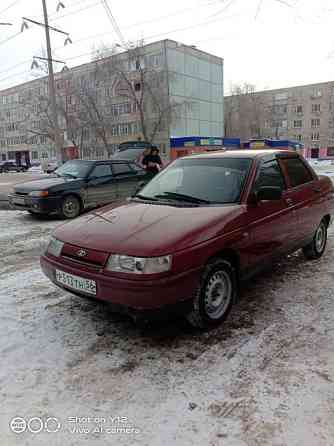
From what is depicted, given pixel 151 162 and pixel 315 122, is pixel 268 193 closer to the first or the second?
pixel 151 162

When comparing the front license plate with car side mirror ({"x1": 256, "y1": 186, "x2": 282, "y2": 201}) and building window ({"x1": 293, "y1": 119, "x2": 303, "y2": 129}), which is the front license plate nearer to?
car side mirror ({"x1": 256, "y1": 186, "x2": 282, "y2": 201})

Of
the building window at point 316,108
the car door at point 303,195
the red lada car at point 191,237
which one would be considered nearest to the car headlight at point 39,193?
the red lada car at point 191,237

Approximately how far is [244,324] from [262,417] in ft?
3.83

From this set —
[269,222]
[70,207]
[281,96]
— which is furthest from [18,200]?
[281,96]

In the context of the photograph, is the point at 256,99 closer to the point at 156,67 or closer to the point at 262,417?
the point at 156,67

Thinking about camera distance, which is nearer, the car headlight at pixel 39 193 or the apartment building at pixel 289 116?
the car headlight at pixel 39 193

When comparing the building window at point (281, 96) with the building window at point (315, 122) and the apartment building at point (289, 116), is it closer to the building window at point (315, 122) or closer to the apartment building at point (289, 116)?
the apartment building at point (289, 116)

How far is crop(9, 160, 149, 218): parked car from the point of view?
7.98 meters

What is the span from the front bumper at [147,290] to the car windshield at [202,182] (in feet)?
3.40

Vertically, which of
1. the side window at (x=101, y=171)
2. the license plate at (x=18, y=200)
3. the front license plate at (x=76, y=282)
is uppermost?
the side window at (x=101, y=171)

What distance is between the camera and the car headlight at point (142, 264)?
263 centimetres

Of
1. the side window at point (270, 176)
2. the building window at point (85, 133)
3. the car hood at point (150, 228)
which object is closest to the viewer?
the car hood at point (150, 228)

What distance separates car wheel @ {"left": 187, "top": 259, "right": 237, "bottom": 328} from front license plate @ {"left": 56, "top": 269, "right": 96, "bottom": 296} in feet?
2.81

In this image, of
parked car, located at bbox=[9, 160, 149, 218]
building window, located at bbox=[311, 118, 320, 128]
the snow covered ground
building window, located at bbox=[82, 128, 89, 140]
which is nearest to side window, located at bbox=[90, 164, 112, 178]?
parked car, located at bbox=[9, 160, 149, 218]
